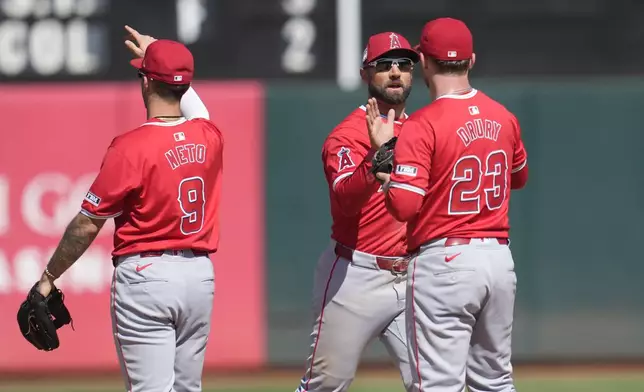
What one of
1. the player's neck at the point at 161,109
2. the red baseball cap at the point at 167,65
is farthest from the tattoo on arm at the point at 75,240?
the red baseball cap at the point at 167,65

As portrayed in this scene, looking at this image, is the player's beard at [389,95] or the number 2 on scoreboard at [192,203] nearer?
the number 2 on scoreboard at [192,203]

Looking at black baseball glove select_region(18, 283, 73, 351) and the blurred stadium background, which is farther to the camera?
the blurred stadium background

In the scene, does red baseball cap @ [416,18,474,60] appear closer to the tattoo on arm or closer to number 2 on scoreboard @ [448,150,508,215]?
number 2 on scoreboard @ [448,150,508,215]

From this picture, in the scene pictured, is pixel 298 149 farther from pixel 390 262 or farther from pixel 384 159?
pixel 384 159

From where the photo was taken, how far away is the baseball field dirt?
6.60 metres

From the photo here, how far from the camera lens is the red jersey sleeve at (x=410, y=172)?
3854 mm

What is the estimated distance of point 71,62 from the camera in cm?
728

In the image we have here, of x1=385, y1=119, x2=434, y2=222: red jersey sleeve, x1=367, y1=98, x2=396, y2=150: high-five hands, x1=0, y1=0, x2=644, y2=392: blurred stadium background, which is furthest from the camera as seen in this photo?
x1=0, y1=0, x2=644, y2=392: blurred stadium background

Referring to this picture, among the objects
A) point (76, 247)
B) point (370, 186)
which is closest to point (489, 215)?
point (370, 186)

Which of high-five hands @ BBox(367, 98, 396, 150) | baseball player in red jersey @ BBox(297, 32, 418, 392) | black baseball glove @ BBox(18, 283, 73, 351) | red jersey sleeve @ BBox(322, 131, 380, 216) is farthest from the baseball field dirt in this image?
high-five hands @ BBox(367, 98, 396, 150)

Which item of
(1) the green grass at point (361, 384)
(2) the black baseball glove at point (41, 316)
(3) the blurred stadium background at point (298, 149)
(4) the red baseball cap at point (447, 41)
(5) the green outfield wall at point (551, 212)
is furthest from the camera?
(5) the green outfield wall at point (551, 212)

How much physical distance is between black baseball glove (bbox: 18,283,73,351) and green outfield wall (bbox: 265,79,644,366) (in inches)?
118

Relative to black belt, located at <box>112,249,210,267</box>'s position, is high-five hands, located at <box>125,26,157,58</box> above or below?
above

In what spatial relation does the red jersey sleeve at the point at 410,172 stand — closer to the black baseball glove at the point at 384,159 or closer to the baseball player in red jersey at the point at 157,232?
the black baseball glove at the point at 384,159
